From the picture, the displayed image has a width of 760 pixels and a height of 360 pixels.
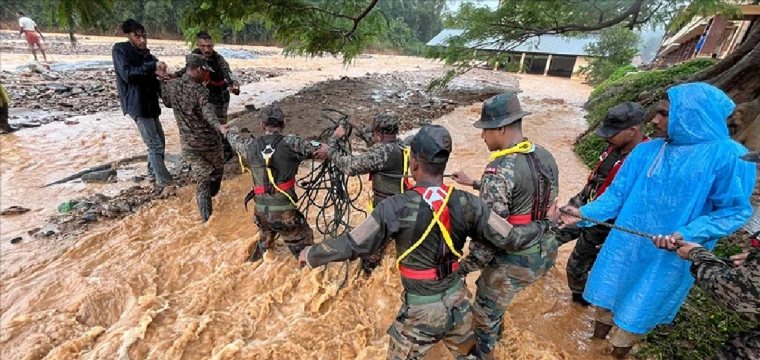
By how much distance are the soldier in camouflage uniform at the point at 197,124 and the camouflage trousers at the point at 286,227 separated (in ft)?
3.77

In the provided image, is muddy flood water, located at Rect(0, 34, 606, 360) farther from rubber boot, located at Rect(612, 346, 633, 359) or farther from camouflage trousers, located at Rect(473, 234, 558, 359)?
camouflage trousers, located at Rect(473, 234, 558, 359)

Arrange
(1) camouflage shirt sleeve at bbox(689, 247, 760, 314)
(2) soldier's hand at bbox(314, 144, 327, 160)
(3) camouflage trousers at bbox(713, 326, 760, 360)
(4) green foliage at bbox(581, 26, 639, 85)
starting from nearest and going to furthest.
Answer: (1) camouflage shirt sleeve at bbox(689, 247, 760, 314)
(3) camouflage trousers at bbox(713, 326, 760, 360)
(2) soldier's hand at bbox(314, 144, 327, 160)
(4) green foliage at bbox(581, 26, 639, 85)

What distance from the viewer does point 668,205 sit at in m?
2.32

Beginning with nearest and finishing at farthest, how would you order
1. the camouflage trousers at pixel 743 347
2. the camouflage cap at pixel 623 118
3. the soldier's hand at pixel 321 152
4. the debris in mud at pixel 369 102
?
the camouflage trousers at pixel 743 347 → the camouflage cap at pixel 623 118 → the soldier's hand at pixel 321 152 → the debris in mud at pixel 369 102

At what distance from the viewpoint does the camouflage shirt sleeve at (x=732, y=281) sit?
5.54ft

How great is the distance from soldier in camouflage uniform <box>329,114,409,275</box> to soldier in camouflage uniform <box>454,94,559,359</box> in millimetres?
703

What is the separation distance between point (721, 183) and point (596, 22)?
24.9ft

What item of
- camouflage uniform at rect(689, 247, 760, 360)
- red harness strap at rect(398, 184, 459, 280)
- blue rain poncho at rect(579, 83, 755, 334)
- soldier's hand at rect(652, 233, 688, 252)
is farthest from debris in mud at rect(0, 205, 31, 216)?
camouflage uniform at rect(689, 247, 760, 360)

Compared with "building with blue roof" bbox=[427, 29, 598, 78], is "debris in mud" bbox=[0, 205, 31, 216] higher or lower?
lower

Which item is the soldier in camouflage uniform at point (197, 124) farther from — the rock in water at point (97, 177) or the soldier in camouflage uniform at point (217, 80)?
the rock in water at point (97, 177)

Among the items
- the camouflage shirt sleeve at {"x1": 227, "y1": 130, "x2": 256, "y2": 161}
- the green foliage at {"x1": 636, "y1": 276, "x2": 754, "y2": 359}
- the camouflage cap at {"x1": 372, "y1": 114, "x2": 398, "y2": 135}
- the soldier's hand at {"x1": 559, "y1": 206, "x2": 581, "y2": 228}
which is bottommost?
the green foliage at {"x1": 636, "y1": 276, "x2": 754, "y2": 359}

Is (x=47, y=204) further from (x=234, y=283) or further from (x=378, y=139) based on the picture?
(x=378, y=139)

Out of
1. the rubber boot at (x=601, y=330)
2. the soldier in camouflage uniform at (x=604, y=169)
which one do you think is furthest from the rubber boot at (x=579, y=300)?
the rubber boot at (x=601, y=330)

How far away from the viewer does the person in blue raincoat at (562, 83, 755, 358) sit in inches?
84.4
